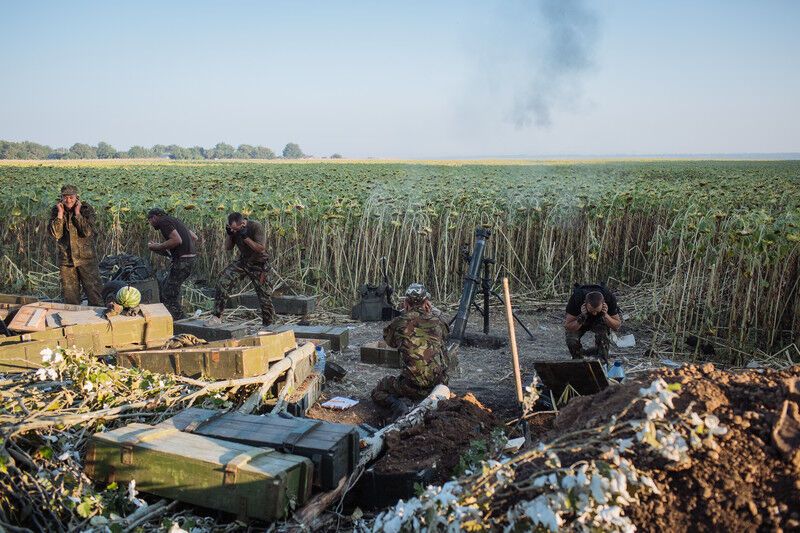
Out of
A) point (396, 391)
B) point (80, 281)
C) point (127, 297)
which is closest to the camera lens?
point (127, 297)

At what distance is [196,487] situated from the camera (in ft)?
12.9

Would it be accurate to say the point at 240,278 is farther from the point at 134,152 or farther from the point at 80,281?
the point at 134,152

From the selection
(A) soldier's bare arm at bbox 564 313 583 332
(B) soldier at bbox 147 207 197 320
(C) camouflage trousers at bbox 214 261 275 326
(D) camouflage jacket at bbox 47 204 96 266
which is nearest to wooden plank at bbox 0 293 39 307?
(D) camouflage jacket at bbox 47 204 96 266

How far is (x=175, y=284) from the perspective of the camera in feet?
36.4

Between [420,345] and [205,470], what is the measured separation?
3278 mm

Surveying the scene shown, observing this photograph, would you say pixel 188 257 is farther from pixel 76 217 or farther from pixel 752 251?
pixel 752 251

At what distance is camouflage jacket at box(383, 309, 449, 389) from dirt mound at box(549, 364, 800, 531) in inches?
136

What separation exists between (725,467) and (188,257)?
374 inches

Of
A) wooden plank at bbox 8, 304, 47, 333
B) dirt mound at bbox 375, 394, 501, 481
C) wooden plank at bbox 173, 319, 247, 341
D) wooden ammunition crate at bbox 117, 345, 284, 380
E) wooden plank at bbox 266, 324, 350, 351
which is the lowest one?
wooden plank at bbox 266, 324, 350, 351

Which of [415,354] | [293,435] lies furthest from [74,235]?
[293,435]

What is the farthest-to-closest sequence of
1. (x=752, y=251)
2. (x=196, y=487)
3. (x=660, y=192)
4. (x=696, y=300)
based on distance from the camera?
1. (x=660, y=192)
2. (x=696, y=300)
3. (x=752, y=251)
4. (x=196, y=487)

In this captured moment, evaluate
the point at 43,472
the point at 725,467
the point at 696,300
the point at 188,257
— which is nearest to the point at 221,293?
the point at 188,257

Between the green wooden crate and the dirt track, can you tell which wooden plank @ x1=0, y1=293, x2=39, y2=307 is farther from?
the green wooden crate

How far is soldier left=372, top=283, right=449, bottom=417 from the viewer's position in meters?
6.81
